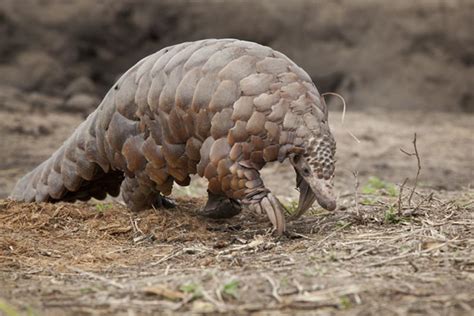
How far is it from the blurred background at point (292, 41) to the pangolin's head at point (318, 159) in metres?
9.30

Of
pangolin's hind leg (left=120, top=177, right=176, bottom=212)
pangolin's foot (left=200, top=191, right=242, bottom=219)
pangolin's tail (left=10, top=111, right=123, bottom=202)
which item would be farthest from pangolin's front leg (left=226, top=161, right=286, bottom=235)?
pangolin's tail (left=10, top=111, right=123, bottom=202)

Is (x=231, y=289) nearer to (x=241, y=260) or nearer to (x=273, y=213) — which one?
(x=241, y=260)

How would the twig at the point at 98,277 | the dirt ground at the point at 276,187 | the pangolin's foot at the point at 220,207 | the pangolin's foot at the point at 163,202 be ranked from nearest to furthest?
the dirt ground at the point at 276,187 < the twig at the point at 98,277 < the pangolin's foot at the point at 220,207 < the pangolin's foot at the point at 163,202

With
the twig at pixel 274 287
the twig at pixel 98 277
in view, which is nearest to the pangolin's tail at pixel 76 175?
the twig at pixel 98 277

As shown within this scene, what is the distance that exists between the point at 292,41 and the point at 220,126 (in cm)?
1023

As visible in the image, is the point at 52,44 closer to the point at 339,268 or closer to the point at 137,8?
the point at 137,8

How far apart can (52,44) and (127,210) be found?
9083mm

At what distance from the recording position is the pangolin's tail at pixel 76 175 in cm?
580

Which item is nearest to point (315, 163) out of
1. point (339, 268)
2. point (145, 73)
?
point (339, 268)

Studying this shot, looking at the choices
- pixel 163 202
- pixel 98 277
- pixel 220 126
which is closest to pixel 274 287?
pixel 98 277

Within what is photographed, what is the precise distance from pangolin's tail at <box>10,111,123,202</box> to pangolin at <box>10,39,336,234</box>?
0.17 m

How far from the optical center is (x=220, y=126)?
470 centimetres

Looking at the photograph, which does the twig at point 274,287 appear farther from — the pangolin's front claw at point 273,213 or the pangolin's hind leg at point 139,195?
the pangolin's hind leg at point 139,195

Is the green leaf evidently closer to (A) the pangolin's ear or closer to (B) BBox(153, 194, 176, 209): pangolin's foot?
(A) the pangolin's ear
